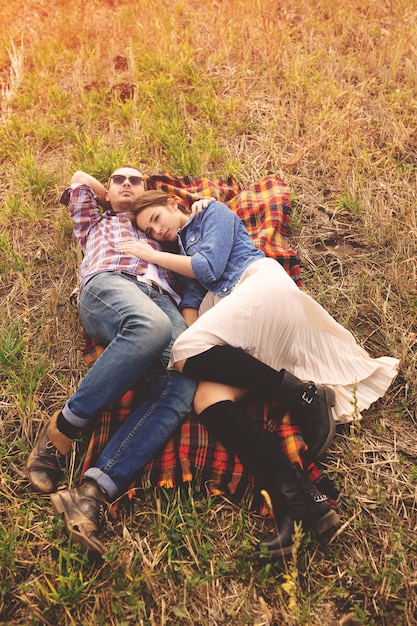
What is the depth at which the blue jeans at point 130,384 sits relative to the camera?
2432 mm

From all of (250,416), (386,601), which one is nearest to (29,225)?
(250,416)

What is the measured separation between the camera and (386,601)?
2010mm

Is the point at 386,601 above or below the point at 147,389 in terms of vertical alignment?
below

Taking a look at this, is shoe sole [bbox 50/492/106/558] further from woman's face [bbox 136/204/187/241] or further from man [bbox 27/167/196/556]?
woman's face [bbox 136/204/187/241]

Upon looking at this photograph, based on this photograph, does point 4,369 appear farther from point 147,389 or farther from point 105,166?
point 105,166

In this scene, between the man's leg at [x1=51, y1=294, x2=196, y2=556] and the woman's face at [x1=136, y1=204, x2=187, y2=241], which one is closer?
the man's leg at [x1=51, y1=294, x2=196, y2=556]

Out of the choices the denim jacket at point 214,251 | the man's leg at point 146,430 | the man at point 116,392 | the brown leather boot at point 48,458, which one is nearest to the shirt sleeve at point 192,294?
the denim jacket at point 214,251

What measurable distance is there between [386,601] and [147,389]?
5.05ft

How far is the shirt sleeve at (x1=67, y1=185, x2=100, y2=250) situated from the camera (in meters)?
3.36

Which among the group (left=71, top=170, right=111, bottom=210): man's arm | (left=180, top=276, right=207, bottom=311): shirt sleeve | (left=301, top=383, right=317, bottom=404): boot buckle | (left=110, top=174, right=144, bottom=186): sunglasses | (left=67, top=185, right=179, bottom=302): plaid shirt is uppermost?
(left=110, top=174, right=144, bottom=186): sunglasses

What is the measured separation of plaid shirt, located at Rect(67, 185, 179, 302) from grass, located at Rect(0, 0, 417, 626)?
349 millimetres

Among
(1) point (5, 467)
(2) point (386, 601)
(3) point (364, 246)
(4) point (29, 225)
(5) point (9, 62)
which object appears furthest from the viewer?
(5) point (9, 62)

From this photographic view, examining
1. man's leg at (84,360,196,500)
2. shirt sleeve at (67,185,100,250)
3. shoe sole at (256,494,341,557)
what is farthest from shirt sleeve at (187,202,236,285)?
shoe sole at (256,494,341,557)

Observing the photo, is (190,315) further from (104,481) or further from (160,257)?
(104,481)
